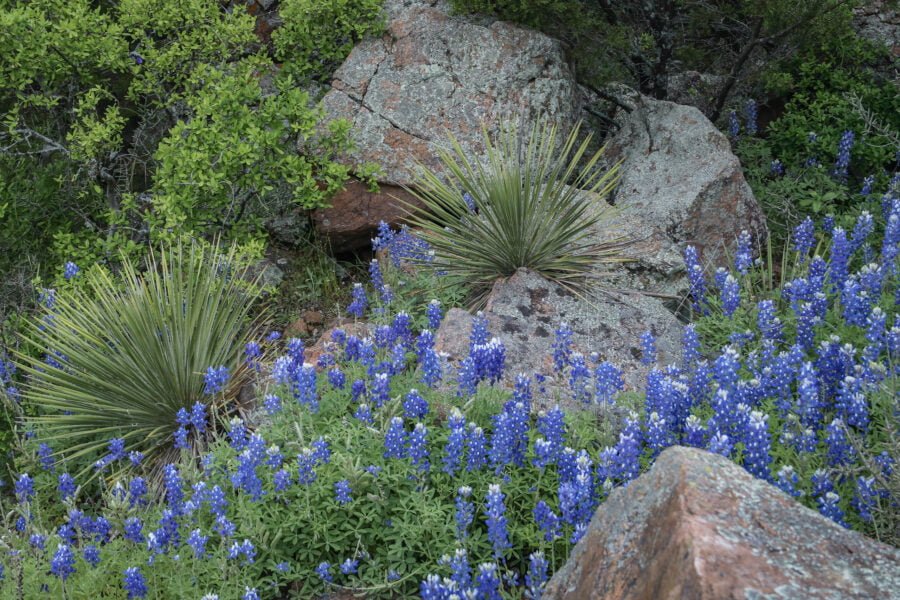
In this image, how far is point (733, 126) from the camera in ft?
23.5

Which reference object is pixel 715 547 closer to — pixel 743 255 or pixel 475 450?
pixel 475 450

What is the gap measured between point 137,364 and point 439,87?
289 cm

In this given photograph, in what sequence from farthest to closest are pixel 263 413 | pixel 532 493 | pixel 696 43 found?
pixel 696 43, pixel 263 413, pixel 532 493

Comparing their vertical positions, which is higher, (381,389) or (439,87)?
(439,87)

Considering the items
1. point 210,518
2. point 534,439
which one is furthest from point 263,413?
point 534,439

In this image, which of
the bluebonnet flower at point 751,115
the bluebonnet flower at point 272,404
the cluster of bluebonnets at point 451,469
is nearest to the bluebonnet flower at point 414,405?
the cluster of bluebonnets at point 451,469

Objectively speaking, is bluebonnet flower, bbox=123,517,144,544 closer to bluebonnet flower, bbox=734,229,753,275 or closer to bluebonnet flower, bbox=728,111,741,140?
bluebonnet flower, bbox=734,229,753,275

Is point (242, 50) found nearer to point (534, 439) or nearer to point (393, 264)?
point (393, 264)

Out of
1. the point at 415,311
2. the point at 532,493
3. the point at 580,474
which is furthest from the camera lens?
the point at 415,311

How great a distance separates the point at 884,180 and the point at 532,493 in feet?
14.7

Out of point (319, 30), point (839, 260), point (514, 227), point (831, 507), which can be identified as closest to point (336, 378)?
point (514, 227)

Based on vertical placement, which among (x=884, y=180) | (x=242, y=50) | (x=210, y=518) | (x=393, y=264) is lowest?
(x=210, y=518)

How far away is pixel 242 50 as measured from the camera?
21.2ft

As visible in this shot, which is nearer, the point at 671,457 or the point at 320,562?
the point at 671,457
